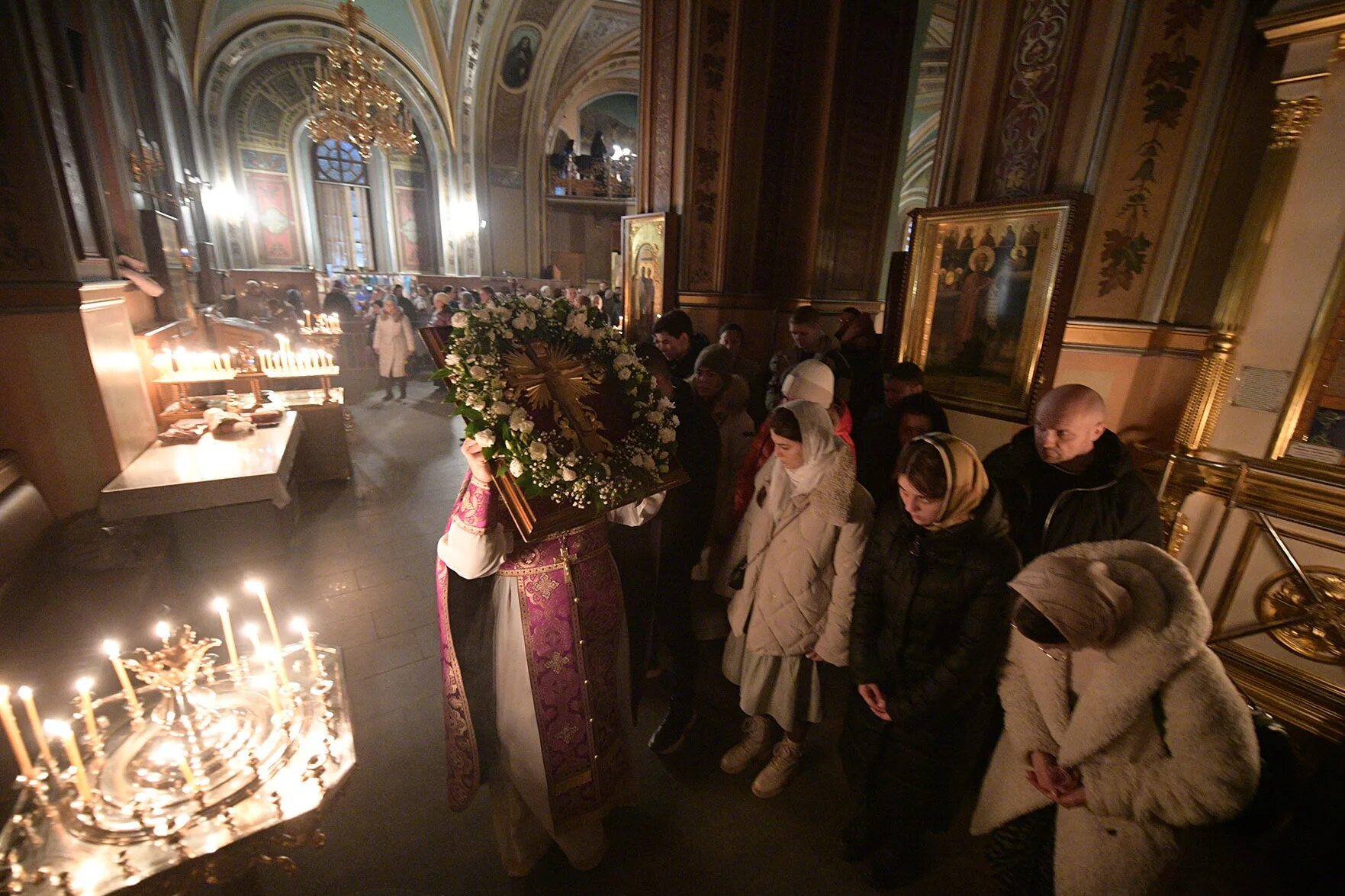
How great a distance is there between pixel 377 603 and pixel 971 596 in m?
4.14

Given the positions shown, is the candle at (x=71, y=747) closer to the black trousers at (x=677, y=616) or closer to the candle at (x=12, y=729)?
the candle at (x=12, y=729)

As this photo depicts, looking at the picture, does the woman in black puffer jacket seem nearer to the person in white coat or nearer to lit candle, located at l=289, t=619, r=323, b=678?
lit candle, located at l=289, t=619, r=323, b=678

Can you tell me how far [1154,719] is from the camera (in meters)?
1.64

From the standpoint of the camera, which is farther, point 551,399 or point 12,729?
point 551,399

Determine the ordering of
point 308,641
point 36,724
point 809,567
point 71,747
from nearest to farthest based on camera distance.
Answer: point 36,724, point 71,747, point 308,641, point 809,567

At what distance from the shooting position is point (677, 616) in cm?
302

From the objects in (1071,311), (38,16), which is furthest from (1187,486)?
(38,16)

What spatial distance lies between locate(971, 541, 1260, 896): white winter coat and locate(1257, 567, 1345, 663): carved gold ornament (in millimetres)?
2284

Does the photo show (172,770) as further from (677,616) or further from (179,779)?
(677,616)

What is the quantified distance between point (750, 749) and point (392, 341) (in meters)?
10.3

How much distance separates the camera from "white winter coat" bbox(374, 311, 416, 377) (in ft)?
34.9

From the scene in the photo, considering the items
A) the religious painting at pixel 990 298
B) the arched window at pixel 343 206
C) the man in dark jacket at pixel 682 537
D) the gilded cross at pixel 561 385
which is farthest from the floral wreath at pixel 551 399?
the arched window at pixel 343 206

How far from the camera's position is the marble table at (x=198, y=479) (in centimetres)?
375

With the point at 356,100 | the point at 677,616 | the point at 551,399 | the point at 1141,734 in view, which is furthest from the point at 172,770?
the point at 356,100
